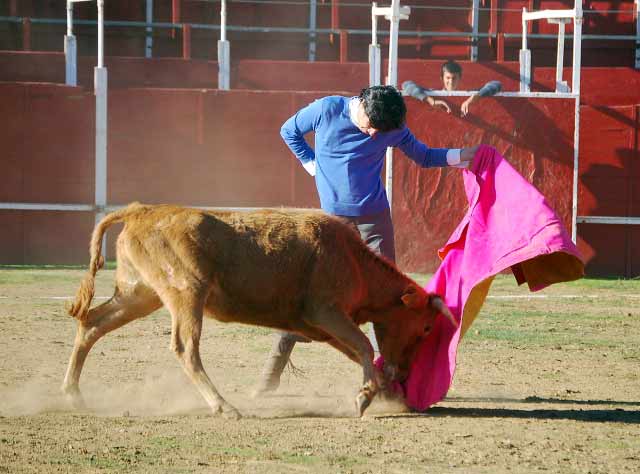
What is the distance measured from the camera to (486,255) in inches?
221

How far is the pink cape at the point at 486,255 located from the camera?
5.37 m

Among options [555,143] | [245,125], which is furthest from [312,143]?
[555,143]

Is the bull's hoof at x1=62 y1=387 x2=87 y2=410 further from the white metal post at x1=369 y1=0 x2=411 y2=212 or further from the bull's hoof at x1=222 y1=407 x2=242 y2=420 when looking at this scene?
the white metal post at x1=369 y1=0 x2=411 y2=212

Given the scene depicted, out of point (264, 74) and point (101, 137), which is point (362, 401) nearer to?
point (101, 137)

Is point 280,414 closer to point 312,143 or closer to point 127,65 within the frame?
point 312,143

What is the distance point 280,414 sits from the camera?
5.13 meters

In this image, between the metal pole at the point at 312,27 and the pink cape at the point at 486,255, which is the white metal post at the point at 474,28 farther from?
the pink cape at the point at 486,255

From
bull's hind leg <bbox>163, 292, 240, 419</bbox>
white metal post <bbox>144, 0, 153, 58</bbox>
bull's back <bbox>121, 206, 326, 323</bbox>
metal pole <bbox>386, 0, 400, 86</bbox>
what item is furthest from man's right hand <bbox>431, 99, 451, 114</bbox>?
bull's hind leg <bbox>163, 292, 240, 419</bbox>

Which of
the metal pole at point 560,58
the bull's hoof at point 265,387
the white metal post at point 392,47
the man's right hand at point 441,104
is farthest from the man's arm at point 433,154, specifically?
the metal pole at point 560,58

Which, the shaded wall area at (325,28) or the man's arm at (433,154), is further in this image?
the shaded wall area at (325,28)

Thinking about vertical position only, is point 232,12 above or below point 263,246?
above

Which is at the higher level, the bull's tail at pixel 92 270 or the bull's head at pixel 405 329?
the bull's tail at pixel 92 270

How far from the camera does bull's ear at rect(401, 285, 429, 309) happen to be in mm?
5305

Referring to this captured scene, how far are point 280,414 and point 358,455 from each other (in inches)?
36.3
